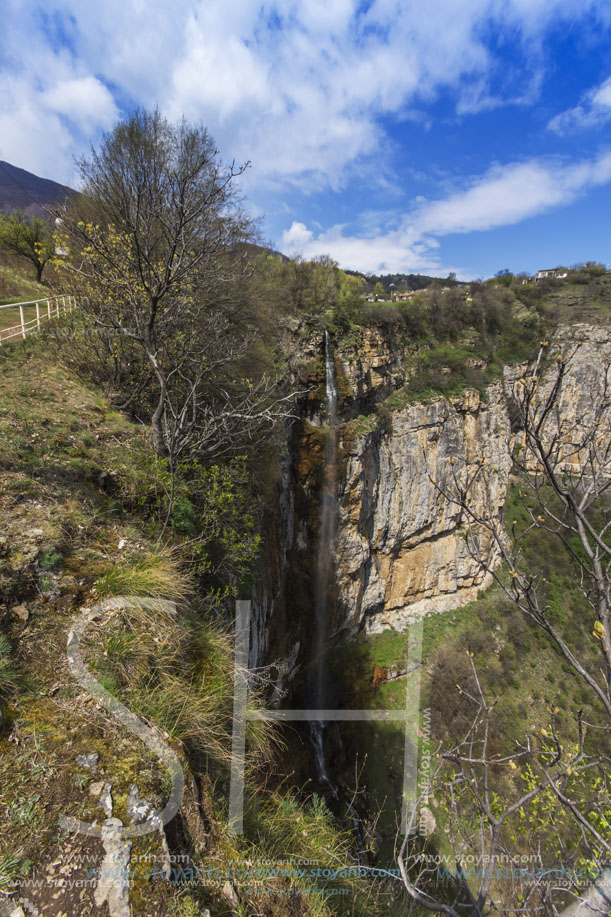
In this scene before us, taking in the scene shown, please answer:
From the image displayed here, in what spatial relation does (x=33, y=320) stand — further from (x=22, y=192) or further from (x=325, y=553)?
(x=22, y=192)

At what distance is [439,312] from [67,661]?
78.9ft

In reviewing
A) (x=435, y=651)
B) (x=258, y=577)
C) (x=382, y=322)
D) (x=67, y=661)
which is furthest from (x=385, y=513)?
(x=67, y=661)

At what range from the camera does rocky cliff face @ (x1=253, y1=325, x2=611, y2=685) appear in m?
14.4

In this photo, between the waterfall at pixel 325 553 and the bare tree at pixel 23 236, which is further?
the bare tree at pixel 23 236

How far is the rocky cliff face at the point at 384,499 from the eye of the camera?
1438cm

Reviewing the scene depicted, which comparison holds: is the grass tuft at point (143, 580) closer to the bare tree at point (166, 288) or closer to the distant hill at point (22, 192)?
the bare tree at point (166, 288)

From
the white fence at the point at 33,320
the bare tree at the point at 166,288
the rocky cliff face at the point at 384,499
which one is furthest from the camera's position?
the rocky cliff face at the point at 384,499

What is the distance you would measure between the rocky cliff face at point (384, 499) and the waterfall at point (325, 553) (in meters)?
0.34

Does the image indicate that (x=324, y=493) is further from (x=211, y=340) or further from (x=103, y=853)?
(x=103, y=853)

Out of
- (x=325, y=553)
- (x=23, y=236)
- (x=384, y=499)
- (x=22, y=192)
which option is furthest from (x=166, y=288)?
(x=22, y=192)

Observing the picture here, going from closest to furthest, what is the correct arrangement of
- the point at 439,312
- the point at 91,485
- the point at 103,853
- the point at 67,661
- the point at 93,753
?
the point at 103,853 < the point at 93,753 < the point at 67,661 < the point at 91,485 < the point at 439,312

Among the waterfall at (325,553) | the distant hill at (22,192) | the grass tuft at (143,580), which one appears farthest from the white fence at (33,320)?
the distant hill at (22,192)

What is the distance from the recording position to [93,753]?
1969 millimetres

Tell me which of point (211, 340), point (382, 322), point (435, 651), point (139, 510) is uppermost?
point (382, 322)
